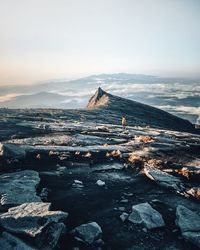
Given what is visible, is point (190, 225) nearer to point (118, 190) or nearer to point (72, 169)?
point (118, 190)

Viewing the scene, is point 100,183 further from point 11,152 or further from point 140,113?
point 140,113

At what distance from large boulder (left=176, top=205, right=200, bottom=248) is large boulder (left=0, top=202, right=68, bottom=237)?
14.3 feet

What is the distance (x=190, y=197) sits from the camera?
13.4 metres

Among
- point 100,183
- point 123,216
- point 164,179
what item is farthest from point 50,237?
point 164,179

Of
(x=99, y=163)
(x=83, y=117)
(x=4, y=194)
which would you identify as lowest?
(x=83, y=117)

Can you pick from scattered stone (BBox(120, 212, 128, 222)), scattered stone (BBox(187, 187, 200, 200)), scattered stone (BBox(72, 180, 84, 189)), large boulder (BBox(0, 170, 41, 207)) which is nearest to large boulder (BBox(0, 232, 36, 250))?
large boulder (BBox(0, 170, 41, 207))

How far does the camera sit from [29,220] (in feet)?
29.3

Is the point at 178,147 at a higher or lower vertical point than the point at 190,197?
lower

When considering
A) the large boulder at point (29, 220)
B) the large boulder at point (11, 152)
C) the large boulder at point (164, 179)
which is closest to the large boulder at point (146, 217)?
the large boulder at point (29, 220)

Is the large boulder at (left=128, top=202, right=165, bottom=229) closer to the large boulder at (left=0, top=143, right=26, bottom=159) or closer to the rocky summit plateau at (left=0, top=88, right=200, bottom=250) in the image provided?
the rocky summit plateau at (left=0, top=88, right=200, bottom=250)

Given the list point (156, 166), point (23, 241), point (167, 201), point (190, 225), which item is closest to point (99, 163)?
point (156, 166)

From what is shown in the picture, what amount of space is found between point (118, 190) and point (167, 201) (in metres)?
2.45

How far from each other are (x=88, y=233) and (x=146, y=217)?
8.33 feet

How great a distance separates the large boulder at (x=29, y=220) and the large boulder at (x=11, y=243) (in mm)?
348
